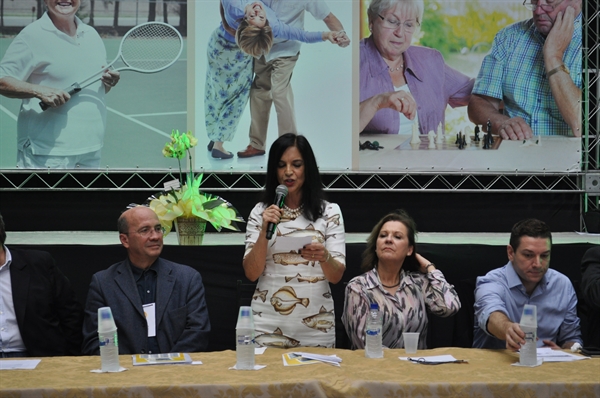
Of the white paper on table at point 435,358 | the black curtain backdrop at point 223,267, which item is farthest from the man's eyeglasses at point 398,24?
the white paper on table at point 435,358

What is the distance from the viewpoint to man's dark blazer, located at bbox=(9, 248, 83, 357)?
278 cm

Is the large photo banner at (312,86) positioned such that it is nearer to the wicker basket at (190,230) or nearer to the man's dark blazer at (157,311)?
the wicker basket at (190,230)

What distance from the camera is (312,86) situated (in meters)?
5.81

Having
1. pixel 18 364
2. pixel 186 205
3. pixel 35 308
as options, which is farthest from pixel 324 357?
pixel 186 205

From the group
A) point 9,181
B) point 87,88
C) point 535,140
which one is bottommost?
point 9,181

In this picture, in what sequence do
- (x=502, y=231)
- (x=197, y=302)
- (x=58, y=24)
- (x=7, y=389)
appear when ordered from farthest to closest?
(x=502, y=231)
(x=58, y=24)
(x=197, y=302)
(x=7, y=389)

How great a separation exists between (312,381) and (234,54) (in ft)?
13.9

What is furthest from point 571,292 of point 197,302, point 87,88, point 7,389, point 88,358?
point 87,88

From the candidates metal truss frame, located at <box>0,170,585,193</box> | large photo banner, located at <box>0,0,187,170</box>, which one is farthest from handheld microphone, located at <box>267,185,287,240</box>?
large photo banner, located at <box>0,0,187,170</box>

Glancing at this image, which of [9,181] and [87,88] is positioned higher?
[87,88]

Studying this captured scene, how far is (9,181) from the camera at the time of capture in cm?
577

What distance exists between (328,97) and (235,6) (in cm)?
105

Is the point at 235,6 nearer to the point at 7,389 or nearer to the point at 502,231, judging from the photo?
the point at 502,231

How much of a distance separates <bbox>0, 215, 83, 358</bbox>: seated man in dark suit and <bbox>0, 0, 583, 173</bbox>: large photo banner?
114 inches
